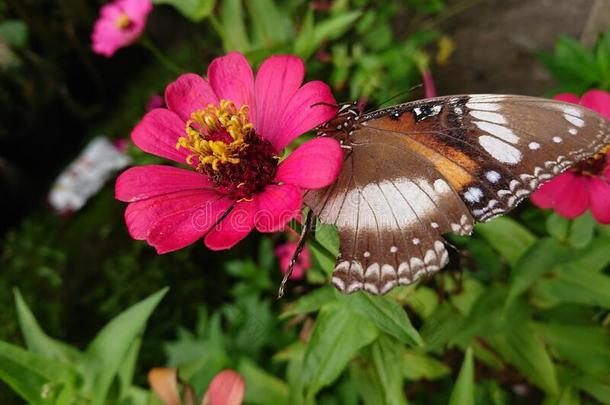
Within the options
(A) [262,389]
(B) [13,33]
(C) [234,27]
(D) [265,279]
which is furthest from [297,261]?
(B) [13,33]

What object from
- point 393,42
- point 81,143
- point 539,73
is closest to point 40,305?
point 81,143

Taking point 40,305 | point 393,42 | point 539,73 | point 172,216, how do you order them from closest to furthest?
1. point 172,216
2. point 40,305
3. point 393,42
4. point 539,73

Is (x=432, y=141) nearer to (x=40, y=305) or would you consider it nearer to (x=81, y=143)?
(x=40, y=305)

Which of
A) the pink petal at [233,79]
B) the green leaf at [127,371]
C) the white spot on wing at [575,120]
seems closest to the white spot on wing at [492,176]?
the white spot on wing at [575,120]

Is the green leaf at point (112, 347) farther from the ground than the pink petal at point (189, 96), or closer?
closer

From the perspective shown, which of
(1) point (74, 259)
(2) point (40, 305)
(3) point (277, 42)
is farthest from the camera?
(1) point (74, 259)

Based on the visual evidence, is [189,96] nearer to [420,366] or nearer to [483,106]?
[483,106]

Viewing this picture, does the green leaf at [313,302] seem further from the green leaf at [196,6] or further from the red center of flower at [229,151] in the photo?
the green leaf at [196,6]
